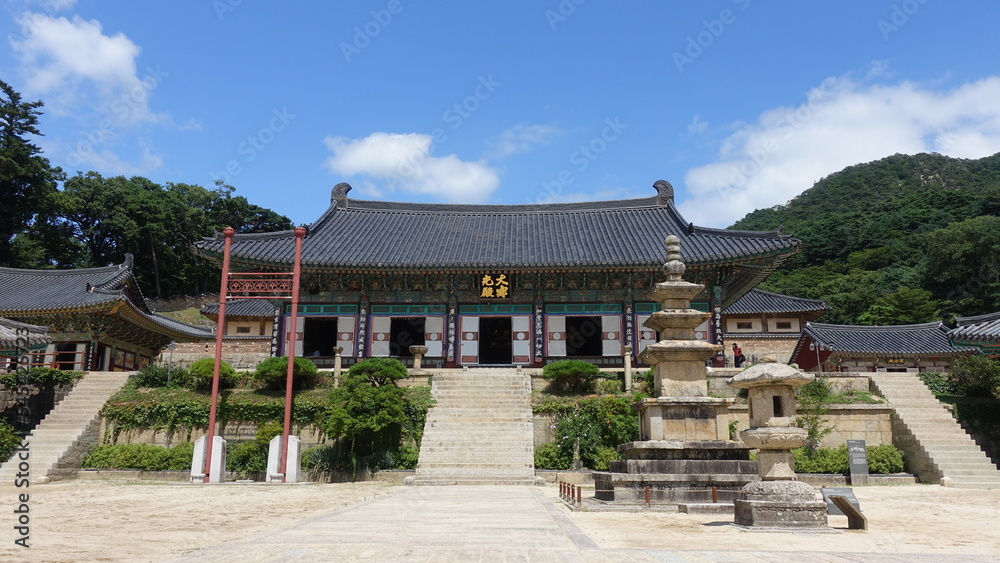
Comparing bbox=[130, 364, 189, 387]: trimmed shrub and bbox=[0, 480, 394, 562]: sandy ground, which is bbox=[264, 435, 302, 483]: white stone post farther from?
bbox=[130, 364, 189, 387]: trimmed shrub

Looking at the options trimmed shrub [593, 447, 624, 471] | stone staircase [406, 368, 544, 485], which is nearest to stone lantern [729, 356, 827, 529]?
stone staircase [406, 368, 544, 485]

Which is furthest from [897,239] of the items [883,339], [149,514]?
[149,514]

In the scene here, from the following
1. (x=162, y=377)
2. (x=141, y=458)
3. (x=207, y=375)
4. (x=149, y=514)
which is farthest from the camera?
(x=162, y=377)

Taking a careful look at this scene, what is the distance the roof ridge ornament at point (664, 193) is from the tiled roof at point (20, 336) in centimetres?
2437

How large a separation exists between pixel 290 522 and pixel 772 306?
35.8 meters

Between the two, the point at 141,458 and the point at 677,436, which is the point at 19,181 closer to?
the point at 141,458

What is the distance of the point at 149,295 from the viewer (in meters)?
60.6

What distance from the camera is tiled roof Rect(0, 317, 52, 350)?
13.0m

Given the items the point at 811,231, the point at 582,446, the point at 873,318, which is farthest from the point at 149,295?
the point at 811,231

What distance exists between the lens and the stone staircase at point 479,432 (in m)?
16.2

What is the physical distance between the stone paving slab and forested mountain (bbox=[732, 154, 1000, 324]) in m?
47.4

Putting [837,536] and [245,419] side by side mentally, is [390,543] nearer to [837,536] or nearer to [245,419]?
Answer: [837,536]

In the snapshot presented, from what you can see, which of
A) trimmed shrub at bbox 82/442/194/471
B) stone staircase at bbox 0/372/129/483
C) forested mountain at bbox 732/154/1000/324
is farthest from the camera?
forested mountain at bbox 732/154/1000/324

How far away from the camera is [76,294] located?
85.3 ft
